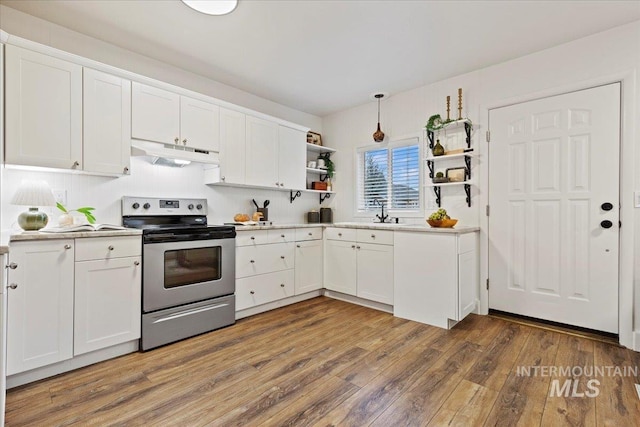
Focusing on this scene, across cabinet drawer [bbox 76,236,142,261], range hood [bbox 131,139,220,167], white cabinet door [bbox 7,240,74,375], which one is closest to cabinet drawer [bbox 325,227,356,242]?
range hood [bbox 131,139,220,167]

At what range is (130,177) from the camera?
278 cm

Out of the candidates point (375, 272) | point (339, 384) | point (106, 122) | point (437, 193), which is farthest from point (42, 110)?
point (437, 193)

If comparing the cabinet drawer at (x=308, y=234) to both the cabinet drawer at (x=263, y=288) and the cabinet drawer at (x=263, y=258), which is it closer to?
the cabinet drawer at (x=263, y=258)

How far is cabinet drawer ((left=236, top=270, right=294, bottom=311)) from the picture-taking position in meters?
3.05

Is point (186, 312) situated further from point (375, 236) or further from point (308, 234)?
point (375, 236)

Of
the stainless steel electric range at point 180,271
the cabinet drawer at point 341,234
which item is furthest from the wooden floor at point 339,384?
the cabinet drawer at point 341,234

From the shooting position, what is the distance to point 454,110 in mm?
3424

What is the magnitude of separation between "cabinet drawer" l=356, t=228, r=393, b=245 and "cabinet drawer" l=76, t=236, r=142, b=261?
2.18 m

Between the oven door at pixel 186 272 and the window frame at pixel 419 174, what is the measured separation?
2.01 meters

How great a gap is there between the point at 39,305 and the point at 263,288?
70.1 inches

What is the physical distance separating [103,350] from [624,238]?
4138 millimetres

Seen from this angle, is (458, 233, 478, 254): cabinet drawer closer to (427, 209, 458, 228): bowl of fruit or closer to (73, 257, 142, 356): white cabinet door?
(427, 209, 458, 228): bowl of fruit

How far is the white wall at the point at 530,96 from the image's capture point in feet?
8.05

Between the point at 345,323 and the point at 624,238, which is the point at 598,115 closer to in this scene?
the point at 624,238
